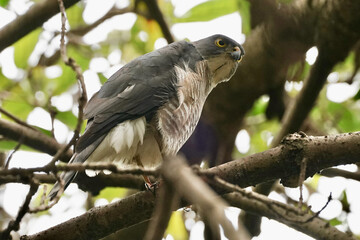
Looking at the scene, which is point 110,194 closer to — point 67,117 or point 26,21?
point 67,117

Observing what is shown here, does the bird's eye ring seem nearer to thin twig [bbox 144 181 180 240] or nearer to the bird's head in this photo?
the bird's head

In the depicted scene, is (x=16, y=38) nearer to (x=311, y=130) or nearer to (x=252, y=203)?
(x=252, y=203)

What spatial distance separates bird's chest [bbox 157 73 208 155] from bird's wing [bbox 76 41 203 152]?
0.07m

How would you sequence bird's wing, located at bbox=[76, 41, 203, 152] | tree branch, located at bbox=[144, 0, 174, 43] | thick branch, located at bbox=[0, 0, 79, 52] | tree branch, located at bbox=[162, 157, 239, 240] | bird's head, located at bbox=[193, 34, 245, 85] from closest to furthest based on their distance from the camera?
tree branch, located at bbox=[162, 157, 239, 240]
bird's wing, located at bbox=[76, 41, 203, 152]
thick branch, located at bbox=[0, 0, 79, 52]
tree branch, located at bbox=[144, 0, 174, 43]
bird's head, located at bbox=[193, 34, 245, 85]

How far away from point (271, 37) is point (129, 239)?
194 cm

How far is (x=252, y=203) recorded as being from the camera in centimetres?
307

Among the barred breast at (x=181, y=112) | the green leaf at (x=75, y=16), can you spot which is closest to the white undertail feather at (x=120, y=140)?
the barred breast at (x=181, y=112)

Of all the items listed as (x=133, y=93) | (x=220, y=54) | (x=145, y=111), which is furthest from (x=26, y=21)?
(x=220, y=54)

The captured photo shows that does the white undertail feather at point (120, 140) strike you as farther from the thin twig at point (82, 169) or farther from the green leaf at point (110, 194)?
the thin twig at point (82, 169)

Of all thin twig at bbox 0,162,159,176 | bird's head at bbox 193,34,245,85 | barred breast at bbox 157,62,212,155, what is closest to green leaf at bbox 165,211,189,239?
barred breast at bbox 157,62,212,155

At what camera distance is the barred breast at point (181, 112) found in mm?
3602

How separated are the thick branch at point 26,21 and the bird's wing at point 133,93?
645mm

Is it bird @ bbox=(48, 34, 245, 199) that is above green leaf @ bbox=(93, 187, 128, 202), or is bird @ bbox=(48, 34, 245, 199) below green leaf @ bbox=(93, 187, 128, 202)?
above

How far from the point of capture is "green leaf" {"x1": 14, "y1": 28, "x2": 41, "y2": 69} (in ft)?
14.4
